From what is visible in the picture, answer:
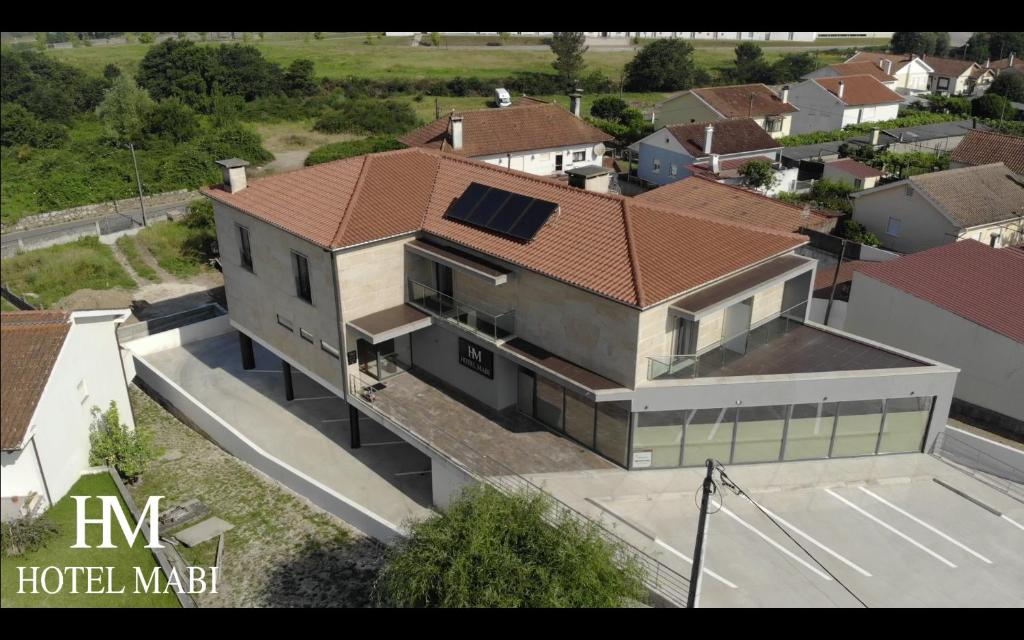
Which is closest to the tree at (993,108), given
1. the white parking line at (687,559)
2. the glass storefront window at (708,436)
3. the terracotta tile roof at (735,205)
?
the terracotta tile roof at (735,205)

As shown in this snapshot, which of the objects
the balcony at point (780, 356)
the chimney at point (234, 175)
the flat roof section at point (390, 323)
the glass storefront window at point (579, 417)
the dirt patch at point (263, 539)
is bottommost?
the dirt patch at point (263, 539)

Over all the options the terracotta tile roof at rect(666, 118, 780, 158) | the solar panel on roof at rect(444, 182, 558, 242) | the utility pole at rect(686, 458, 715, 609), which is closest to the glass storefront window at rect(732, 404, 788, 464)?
the solar panel on roof at rect(444, 182, 558, 242)

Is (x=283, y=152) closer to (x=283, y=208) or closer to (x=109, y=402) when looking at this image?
(x=283, y=208)

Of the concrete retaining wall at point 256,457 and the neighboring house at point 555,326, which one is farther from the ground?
the neighboring house at point 555,326

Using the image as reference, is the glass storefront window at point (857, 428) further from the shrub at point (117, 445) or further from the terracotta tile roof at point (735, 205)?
the shrub at point (117, 445)

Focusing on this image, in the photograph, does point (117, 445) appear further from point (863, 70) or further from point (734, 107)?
point (863, 70)
